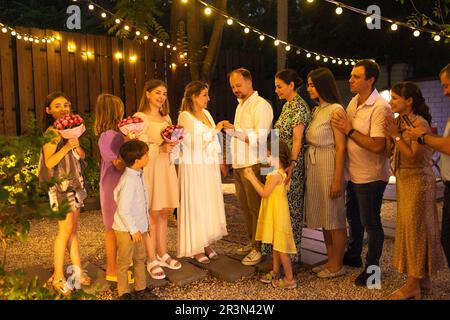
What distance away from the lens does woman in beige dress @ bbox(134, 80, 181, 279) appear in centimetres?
402

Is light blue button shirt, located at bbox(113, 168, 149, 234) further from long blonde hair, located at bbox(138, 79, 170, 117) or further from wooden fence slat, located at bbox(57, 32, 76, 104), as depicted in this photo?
wooden fence slat, located at bbox(57, 32, 76, 104)

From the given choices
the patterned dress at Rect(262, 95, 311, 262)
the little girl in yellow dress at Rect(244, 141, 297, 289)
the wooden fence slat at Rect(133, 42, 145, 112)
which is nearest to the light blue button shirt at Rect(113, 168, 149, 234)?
the little girl in yellow dress at Rect(244, 141, 297, 289)

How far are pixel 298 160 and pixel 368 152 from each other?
24.4 inches

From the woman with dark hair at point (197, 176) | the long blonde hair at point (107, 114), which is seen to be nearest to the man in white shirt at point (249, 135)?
the woman with dark hair at point (197, 176)

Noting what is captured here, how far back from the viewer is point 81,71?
27.6 ft

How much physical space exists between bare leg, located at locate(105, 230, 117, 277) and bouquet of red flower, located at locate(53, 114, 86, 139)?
2.86 feet

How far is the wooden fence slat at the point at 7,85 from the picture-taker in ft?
24.6

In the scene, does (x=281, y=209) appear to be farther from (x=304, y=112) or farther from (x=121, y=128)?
(x=121, y=128)

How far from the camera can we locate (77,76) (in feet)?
27.4

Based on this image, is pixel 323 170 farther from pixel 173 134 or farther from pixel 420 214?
pixel 173 134

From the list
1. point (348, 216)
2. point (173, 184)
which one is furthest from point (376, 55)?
point (173, 184)

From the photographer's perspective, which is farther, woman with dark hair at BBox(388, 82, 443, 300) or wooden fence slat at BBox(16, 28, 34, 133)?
wooden fence slat at BBox(16, 28, 34, 133)

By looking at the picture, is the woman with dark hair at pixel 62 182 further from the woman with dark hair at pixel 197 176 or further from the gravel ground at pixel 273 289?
the woman with dark hair at pixel 197 176

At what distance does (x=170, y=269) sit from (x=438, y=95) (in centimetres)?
847
